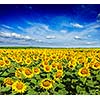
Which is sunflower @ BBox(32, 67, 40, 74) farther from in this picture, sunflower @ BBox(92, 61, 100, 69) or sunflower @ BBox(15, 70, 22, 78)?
sunflower @ BBox(92, 61, 100, 69)

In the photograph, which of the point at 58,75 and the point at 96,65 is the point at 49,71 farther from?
the point at 96,65

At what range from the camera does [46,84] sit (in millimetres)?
2105

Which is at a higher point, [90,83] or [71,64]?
[71,64]

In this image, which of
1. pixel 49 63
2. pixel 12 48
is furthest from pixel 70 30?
pixel 12 48

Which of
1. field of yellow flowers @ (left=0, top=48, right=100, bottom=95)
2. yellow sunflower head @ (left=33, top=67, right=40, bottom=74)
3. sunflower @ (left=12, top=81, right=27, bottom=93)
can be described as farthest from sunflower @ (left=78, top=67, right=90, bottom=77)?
sunflower @ (left=12, top=81, right=27, bottom=93)

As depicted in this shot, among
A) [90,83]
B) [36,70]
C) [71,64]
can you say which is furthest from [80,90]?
[36,70]

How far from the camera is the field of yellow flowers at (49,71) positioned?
210 cm

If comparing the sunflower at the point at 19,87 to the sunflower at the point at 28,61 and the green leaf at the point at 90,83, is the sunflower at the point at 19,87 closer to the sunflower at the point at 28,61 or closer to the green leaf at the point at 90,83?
the sunflower at the point at 28,61

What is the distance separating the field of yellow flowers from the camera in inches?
82.5

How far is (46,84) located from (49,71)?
10 centimetres

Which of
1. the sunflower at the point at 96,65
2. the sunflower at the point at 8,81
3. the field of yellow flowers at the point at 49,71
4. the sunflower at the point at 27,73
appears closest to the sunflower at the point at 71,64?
the field of yellow flowers at the point at 49,71
